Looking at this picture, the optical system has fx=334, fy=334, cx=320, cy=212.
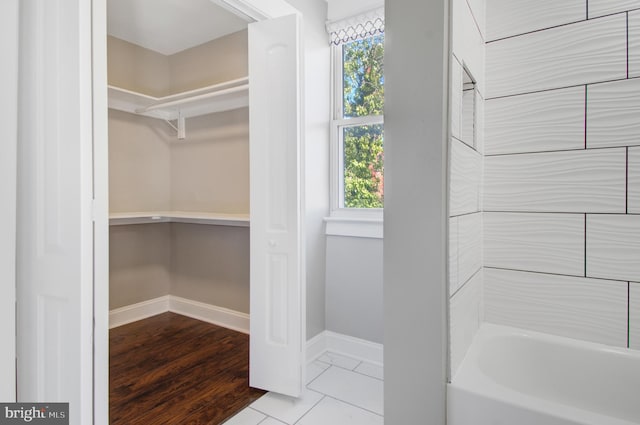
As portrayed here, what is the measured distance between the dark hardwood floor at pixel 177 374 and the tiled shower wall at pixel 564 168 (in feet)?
4.98

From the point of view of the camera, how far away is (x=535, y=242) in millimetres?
1408

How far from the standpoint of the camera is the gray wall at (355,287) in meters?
2.25

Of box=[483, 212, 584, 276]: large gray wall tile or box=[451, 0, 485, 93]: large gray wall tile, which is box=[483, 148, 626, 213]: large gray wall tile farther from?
box=[451, 0, 485, 93]: large gray wall tile

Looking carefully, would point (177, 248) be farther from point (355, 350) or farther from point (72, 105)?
point (72, 105)

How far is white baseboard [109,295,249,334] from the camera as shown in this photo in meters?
2.91

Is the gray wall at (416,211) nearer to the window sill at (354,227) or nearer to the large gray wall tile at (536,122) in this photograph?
the large gray wall tile at (536,122)

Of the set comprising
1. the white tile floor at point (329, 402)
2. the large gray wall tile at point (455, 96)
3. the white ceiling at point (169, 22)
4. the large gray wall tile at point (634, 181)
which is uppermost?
the white ceiling at point (169, 22)

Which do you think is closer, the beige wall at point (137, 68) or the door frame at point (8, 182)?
the door frame at point (8, 182)

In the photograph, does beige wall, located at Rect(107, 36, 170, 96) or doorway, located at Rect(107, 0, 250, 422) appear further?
beige wall, located at Rect(107, 36, 170, 96)

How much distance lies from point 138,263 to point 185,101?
5.14 ft

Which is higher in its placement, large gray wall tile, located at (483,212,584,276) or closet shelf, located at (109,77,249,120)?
closet shelf, located at (109,77,249,120)

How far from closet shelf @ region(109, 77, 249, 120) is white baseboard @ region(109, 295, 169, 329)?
177 cm

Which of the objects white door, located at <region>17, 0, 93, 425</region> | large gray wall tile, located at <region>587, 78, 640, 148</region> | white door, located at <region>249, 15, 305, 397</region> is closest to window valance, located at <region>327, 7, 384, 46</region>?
white door, located at <region>249, 15, 305, 397</region>

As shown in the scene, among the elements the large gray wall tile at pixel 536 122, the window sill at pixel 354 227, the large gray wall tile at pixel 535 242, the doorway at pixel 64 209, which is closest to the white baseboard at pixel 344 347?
the window sill at pixel 354 227
